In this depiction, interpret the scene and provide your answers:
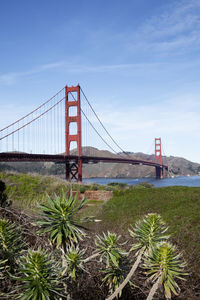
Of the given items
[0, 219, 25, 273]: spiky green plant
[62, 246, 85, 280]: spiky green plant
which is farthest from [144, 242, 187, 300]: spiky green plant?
[0, 219, 25, 273]: spiky green plant

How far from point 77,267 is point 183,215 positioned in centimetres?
1131

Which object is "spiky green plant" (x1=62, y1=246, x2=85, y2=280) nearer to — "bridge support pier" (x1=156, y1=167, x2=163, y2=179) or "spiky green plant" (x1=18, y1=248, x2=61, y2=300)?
"spiky green plant" (x1=18, y1=248, x2=61, y2=300)

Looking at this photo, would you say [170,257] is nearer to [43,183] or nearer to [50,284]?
[50,284]

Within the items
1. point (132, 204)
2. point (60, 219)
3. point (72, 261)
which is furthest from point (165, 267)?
point (132, 204)

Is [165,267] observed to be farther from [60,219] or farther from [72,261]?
[60,219]

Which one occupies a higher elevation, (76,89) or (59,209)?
(76,89)

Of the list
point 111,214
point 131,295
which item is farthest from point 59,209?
point 111,214

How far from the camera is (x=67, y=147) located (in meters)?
46.0

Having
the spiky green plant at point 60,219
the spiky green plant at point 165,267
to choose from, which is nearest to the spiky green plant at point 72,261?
the spiky green plant at point 60,219

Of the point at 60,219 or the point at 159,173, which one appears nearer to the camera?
the point at 60,219

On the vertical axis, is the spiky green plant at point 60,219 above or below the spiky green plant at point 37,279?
above

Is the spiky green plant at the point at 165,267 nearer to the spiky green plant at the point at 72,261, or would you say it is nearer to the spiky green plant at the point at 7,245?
the spiky green plant at the point at 72,261

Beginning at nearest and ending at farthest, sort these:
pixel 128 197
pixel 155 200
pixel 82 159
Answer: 1. pixel 155 200
2. pixel 128 197
3. pixel 82 159

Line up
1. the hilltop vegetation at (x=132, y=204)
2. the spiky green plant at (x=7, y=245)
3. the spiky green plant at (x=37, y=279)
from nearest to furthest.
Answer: the spiky green plant at (x=37, y=279), the spiky green plant at (x=7, y=245), the hilltop vegetation at (x=132, y=204)
